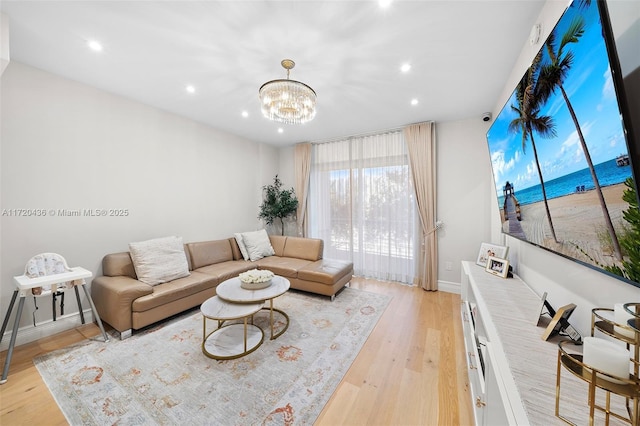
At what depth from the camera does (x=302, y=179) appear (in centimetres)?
471

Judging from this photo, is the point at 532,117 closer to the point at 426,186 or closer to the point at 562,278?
the point at 562,278

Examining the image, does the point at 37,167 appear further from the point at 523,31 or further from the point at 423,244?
the point at 423,244

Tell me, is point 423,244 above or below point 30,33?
below

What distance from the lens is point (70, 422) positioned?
54.3 inches

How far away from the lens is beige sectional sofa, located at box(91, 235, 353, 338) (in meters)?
2.24

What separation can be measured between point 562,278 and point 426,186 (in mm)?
2395

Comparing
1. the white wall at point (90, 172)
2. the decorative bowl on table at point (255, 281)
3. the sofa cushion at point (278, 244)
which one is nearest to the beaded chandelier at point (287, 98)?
the decorative bowl on table at point (255, 281)

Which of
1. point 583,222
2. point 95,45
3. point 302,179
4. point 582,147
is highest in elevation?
point 95,45

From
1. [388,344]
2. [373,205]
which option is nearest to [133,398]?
[388,344]

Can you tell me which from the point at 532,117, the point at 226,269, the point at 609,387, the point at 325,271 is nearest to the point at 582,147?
the point at 532,117

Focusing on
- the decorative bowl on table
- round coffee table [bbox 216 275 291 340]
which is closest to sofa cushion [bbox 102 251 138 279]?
round coffee table [bbox 216 275 291 340]

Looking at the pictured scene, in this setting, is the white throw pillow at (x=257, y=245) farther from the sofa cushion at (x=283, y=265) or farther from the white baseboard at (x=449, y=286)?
the white baseboard at (x=449, y=286)

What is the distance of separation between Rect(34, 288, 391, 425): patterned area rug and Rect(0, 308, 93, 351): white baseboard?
0.44 meters

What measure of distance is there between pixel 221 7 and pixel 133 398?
9.02ft
